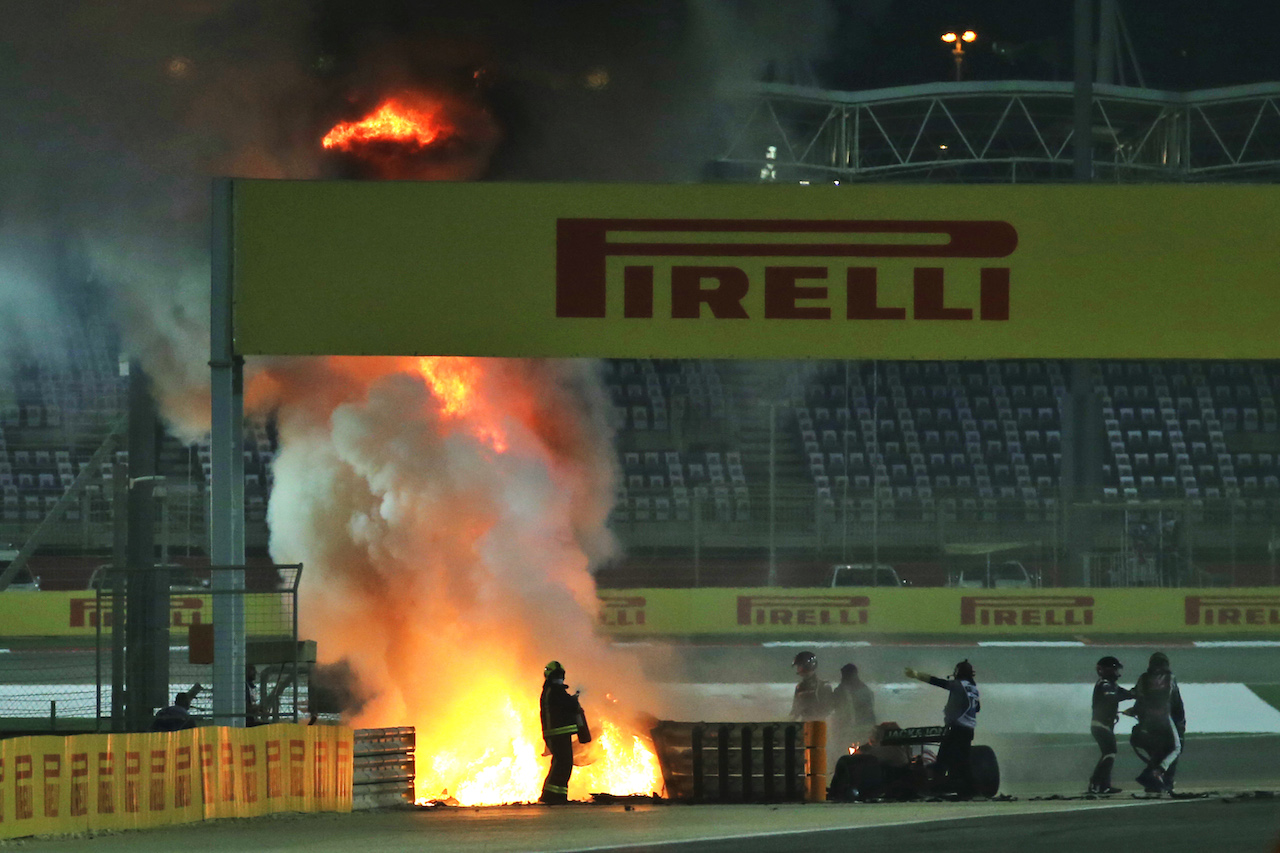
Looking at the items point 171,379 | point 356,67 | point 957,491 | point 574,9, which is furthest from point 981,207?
point 957,491

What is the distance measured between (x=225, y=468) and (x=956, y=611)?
17.1 metres

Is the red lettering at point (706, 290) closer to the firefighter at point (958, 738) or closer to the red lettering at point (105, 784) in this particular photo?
the firefighter at point (958, 738)

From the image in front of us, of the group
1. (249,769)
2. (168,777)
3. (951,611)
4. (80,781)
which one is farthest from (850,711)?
(951,611)

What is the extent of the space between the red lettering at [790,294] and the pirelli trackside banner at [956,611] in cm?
1450

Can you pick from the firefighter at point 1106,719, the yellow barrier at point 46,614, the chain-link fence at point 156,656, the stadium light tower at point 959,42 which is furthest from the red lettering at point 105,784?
the stadium light tower at point 959,42

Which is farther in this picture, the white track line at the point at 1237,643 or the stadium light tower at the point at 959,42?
the stadium light tower at the point at 959,42

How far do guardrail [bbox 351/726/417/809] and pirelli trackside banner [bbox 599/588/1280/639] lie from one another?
13895 mm

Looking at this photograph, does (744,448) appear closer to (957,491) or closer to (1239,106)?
(957,491)

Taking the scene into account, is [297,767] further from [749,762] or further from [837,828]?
[837,828]

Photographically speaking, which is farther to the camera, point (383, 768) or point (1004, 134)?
point (1004, 134)

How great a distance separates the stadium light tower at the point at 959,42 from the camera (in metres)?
37.6

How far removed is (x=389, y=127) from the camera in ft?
41.8

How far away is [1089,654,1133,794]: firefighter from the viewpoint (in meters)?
13.0

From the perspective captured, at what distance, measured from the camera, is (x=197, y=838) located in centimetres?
1045
